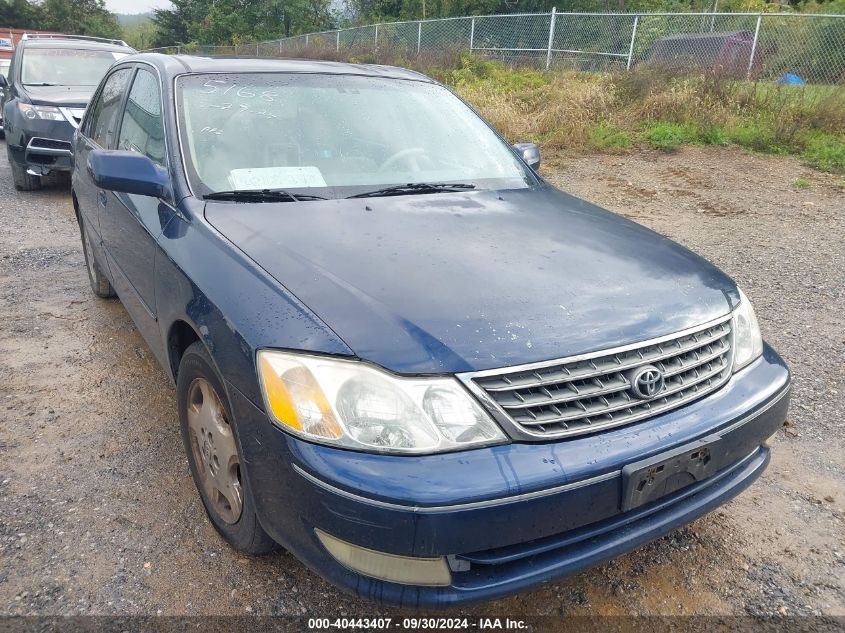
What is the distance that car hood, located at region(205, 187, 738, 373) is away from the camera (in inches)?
68.0

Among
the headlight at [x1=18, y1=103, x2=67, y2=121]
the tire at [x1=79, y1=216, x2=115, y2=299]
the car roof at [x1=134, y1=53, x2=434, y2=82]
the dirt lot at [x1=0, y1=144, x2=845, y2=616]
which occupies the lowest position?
the dirt lot at [x1=0, y1=144, x2=845, y2=616]

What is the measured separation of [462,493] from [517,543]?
25cm

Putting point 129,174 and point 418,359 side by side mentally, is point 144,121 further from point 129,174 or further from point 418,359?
point 418,359

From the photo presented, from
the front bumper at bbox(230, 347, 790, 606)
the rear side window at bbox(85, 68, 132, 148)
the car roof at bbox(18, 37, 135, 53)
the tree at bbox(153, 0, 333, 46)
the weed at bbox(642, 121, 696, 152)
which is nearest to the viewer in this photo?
the front bumper at bbox(230, 347, 790, 606)

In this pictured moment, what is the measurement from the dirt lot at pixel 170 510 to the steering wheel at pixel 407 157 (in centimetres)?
159

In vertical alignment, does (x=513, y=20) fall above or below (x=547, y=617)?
above

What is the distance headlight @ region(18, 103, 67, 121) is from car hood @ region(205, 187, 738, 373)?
6.35 meters

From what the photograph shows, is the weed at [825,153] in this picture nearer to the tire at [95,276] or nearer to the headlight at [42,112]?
the tire at [95,276]

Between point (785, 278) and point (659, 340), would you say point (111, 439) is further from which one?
point (785, 278)

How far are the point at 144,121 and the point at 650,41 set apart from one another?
42.2 feet

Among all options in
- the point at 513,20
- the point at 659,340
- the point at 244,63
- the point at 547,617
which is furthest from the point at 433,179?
the point at 513,20

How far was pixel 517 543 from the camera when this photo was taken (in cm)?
165

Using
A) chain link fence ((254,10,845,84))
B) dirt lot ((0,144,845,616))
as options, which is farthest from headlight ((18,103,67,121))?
chain link fence ((254,10,845,84))

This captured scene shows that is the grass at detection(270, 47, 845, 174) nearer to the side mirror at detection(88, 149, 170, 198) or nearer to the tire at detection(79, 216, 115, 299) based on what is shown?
the tire at detection(79, 216, 115, 299)
